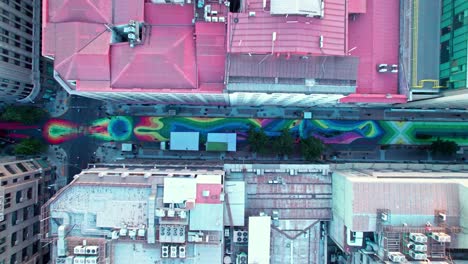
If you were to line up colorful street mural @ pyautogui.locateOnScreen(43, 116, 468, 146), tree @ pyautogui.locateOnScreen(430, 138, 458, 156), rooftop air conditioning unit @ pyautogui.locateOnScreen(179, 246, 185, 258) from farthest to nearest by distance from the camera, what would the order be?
colorful street mural @ pyautogui.locateOnScreen(43, 116, 468, 146) < tree @ pyautogui.locateOnScreen(430, 138, 458, 156) < rooftop air conditioning unit @ pyautogui.locateOnScreen(179, 246, 185, 258)

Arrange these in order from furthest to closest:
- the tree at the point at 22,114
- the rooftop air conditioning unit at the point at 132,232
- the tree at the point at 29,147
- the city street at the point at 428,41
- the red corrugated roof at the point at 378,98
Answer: the tree at the point at 29,147, the tree at the point at 22,114, the red corrugated roof at the point at 378,98, the city street at the point at 428,41, the rooftop air conditioning unit at the point at 132,232

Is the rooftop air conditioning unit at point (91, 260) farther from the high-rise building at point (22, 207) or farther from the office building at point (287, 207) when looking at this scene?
the office building at point (287, 207)

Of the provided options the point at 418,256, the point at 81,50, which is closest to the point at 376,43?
the point at 418,256

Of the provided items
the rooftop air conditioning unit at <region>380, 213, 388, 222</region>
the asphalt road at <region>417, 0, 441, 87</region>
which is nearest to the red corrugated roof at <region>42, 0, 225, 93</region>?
the rooftop air conditioning unit at <region>380, 213, 388, 222</region>

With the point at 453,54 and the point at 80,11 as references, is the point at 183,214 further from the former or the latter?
the point at 453,54

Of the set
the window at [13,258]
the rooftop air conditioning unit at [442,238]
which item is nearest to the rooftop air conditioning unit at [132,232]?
the window at [13,258]

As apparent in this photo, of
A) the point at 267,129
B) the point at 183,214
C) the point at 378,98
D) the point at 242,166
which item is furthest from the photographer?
the point at 267,129

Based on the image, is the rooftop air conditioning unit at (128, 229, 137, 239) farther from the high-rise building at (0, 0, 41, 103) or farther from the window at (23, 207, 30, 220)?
the high-rise building at (0, 0, 41, 103)
